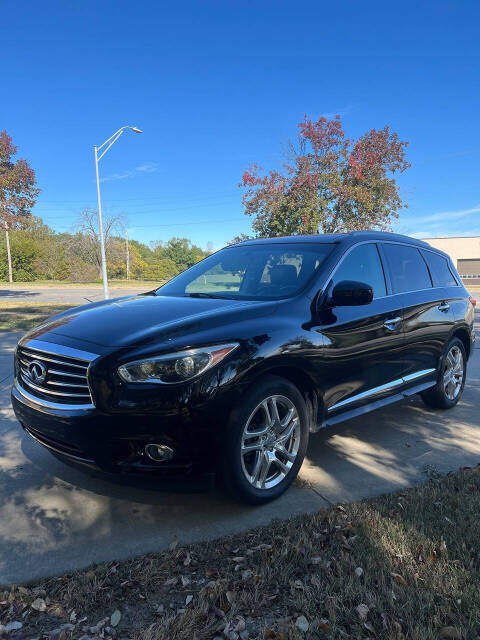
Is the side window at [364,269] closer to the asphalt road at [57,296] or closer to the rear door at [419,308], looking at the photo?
the rear door at [419,308]

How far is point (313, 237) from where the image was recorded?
4191 millimetres

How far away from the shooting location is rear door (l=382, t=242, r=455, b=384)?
4262 millimetres

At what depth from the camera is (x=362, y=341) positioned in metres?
3.65

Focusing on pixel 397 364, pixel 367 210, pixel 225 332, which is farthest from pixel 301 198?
pixel 225 332

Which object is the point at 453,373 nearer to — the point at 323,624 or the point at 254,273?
the point at 254,273

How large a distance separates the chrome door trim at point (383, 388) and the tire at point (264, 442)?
1.48ft

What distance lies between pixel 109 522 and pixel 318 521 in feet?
4.29

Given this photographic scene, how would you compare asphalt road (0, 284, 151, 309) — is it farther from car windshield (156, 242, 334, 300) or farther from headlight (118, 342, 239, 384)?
headlight (118, 342, 239, 384)

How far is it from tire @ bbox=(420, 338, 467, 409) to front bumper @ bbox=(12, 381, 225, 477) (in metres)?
3.23

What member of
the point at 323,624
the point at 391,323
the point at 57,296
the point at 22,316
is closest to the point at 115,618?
the point at 323,624

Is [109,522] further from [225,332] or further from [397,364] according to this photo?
[397,364]

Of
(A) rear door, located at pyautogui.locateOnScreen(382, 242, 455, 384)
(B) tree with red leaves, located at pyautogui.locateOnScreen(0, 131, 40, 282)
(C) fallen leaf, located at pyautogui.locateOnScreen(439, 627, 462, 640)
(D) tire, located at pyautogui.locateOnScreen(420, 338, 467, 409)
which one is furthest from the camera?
(B) tree with red leaves, located at pyautogui.locateOnScreen(0, 131, 40, 282)

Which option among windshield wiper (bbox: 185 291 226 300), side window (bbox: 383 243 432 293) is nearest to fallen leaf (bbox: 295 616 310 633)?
windshield wiper (bbox: 185 291 226 300)

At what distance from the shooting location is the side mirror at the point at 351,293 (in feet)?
10.9
